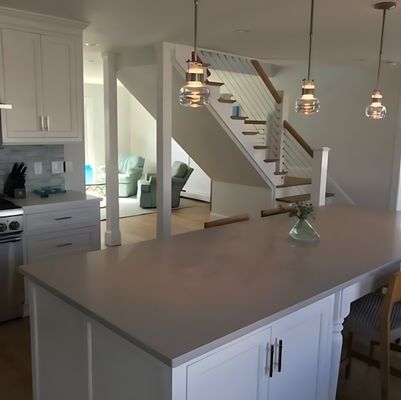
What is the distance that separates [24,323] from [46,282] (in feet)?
5.89

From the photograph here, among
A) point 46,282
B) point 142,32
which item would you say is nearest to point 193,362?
point 46,282

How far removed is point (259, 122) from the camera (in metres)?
5.79

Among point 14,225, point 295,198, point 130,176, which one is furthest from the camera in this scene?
point 130,176

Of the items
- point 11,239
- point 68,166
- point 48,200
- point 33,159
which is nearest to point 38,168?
point 33,159

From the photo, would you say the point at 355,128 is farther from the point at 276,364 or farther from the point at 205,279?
the point at 276,364

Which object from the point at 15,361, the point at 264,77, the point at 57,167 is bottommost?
the point at 15,361

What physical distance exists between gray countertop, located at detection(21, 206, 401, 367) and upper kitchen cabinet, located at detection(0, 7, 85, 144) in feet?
5.78

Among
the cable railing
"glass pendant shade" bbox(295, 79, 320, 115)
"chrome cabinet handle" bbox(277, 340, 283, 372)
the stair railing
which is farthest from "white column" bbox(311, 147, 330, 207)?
"chrome cabinet handle" bbox(277, 340, 283, 372)

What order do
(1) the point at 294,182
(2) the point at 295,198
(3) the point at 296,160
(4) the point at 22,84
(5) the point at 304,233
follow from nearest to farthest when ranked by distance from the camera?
1. (5) the point at 304,233
2. (4) the point at 22,84
3. (2) the point at 295,198
4. (1) the point at 294,182
5. (3) the point at 296,160

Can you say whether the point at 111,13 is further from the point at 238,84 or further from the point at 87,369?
the point at 238,84

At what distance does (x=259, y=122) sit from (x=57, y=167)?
282 cm

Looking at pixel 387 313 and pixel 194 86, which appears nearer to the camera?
pixel 387 313

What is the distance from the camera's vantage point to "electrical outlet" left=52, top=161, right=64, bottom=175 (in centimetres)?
413

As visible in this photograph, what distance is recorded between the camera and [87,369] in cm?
173
